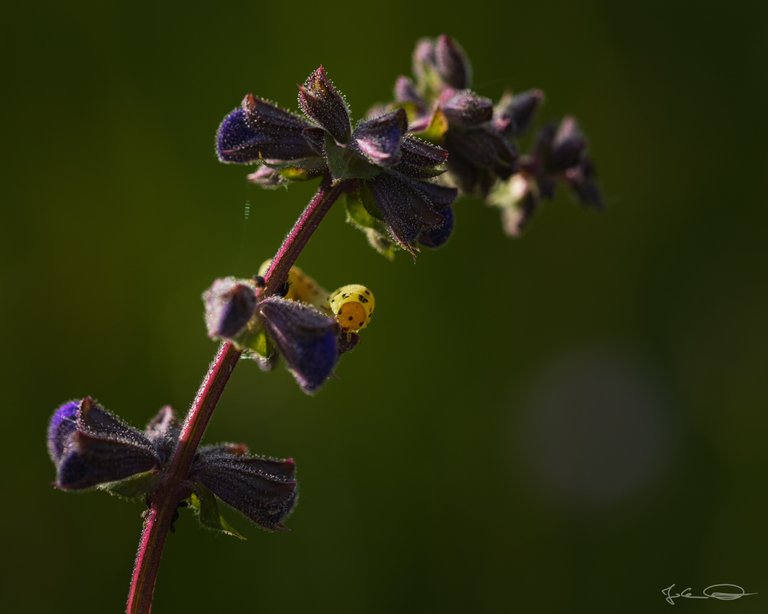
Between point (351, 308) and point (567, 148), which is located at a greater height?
point (567, 148)

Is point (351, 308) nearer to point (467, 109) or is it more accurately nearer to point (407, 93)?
point (467, 109)

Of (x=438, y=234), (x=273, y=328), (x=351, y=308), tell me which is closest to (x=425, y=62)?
(x=438, y=234)

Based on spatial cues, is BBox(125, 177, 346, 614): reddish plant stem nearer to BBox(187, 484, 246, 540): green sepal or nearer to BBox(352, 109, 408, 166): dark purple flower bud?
BBox(187, 484, 246, 540): green sepal

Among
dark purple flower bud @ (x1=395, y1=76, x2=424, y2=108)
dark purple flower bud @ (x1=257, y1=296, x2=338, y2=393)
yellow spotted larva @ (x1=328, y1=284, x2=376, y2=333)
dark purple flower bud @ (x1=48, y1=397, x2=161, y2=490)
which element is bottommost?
dark purple flower bud @ (x1=48, y1=397, x2=161, y2=490)

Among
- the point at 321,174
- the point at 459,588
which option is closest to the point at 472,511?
the point at 459,588

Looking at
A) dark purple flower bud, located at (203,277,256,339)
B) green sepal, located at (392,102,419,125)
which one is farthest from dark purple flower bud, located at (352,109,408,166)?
green sepal, located at (392,102,419,125)

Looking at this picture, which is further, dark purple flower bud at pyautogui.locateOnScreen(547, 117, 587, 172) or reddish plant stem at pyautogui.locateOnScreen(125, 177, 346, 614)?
dark purple flower bud at pyautogui.locateOnScreen(547, 117, 587, 172)
